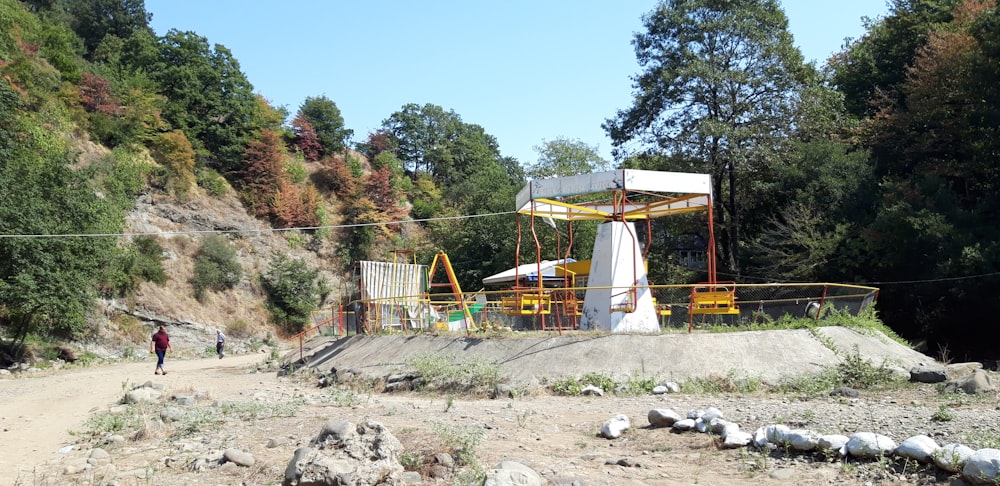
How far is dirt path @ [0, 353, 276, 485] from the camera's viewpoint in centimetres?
1125

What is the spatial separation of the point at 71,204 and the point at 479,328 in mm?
17949

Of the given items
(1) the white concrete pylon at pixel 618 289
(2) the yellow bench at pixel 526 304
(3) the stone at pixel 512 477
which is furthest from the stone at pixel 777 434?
(2) the yellow bench at pixel 526 304

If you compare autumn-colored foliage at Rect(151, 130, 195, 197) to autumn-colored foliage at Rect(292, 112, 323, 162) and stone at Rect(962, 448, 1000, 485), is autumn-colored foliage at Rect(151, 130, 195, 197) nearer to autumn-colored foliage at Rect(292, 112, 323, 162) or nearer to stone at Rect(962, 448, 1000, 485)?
autumn-colored foliage at Rect(292, 112, 323, 162)

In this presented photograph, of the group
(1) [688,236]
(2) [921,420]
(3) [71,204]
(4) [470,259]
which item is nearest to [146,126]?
(3) [71,204]

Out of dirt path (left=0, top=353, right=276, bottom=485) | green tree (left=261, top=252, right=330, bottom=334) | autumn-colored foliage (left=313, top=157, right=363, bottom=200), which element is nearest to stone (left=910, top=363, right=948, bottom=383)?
dirt path (left=0, top=353, right=276, bottom=485)

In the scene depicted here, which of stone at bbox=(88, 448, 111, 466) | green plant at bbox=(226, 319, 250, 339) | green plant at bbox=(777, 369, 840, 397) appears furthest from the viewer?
green plant at bbox=(226, 319, 250, 339)

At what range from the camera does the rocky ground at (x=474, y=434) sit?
8.36 metres

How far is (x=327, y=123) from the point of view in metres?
60.3

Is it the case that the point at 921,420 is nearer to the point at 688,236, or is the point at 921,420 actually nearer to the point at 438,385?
the point at 438,385

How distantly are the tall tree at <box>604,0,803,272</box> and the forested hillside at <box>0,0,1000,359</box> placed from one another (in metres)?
0.10

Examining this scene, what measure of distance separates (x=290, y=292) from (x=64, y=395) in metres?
25.7

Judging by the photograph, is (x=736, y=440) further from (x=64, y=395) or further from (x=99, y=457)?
(x=64, y=395)

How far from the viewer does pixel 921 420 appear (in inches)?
384

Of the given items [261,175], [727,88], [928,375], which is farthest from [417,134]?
[928,375]
